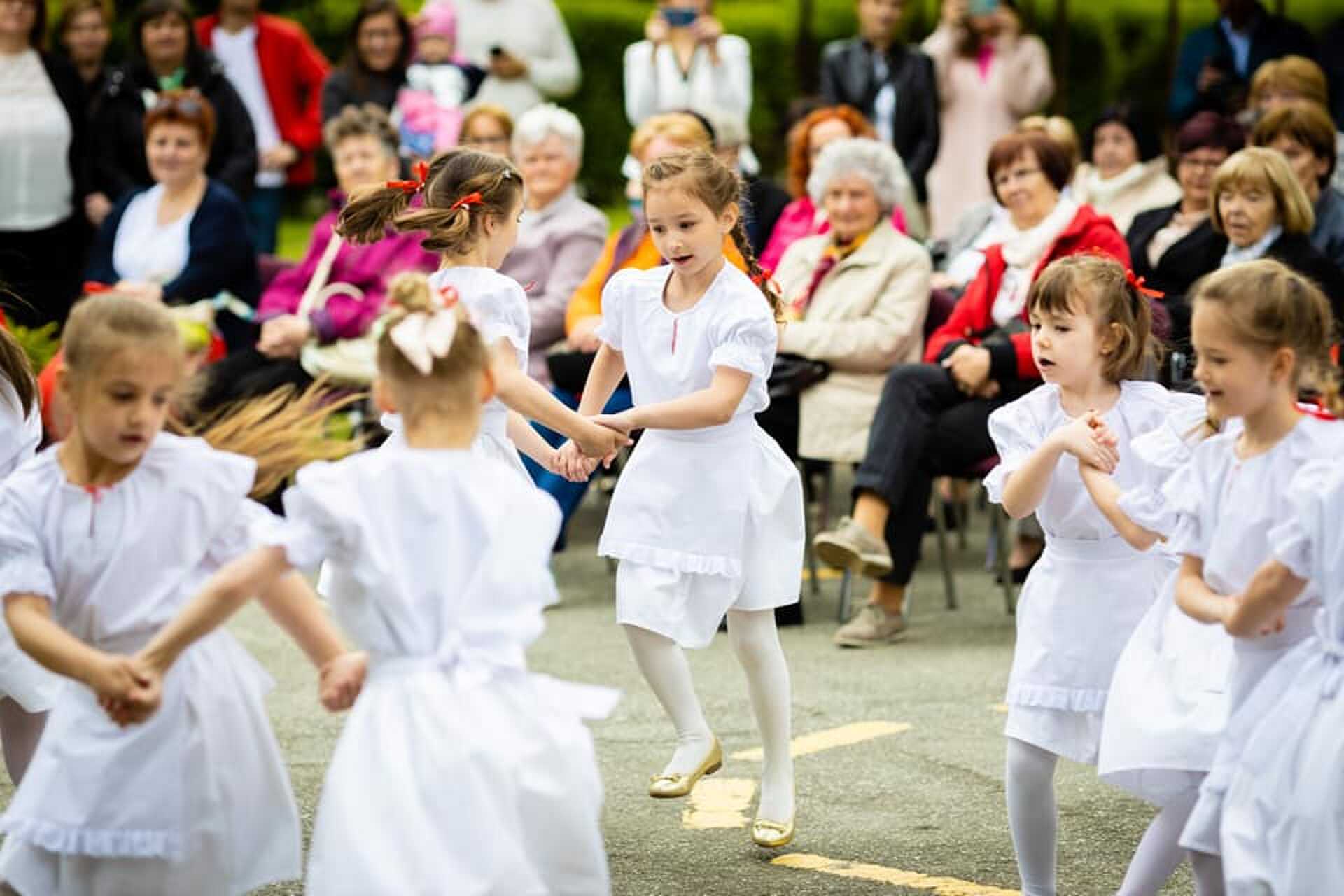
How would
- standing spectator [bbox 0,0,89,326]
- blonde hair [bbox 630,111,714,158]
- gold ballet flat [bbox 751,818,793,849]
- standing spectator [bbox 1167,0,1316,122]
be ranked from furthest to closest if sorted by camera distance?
standing spectator [bbox 1167,0,1316,122]
standing spectator [bbox 0,0,89,326]
blonde hair [bbox 630,111,714,158]
gold ballet flat [bbox 751,818,793,849]

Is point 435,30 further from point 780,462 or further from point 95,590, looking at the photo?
point 95,590

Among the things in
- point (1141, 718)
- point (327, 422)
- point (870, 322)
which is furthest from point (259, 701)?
point (327, 422)

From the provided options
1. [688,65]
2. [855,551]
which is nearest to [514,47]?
[688,65]

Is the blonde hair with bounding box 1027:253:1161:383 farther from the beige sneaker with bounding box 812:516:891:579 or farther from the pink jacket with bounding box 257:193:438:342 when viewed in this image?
the pink jacket with bounding box 257:193:438:342

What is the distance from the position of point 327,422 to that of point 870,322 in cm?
242

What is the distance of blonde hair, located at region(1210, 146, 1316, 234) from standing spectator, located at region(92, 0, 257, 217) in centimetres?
502

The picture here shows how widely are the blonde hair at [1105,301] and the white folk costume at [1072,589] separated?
2.7 inches

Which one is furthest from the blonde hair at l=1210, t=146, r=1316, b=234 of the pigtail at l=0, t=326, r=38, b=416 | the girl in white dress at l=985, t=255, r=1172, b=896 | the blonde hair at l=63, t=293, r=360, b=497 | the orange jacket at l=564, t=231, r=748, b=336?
the pigtail at l=0, t=326, r=38, b=416

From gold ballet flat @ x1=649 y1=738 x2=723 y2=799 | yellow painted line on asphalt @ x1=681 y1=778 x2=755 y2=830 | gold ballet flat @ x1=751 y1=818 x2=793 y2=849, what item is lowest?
yellow painted line on asphalt @ x1=681 y1=778 x2=755 y2=830

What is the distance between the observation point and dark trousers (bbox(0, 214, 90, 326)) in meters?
10.3

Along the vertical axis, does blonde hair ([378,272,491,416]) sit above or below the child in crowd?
above

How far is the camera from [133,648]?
3.77m

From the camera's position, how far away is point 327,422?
29.3ft

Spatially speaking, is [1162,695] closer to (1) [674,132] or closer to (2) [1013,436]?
(2) [1013,436]
